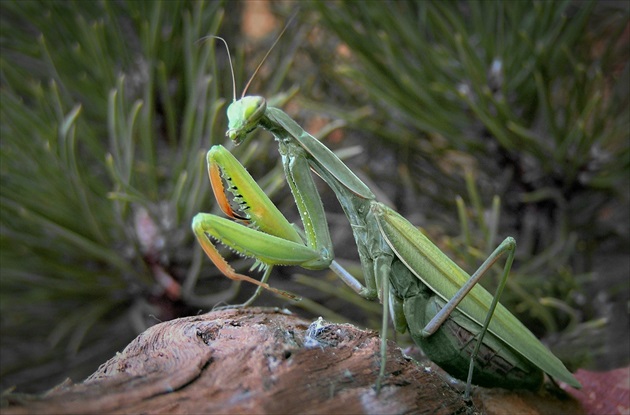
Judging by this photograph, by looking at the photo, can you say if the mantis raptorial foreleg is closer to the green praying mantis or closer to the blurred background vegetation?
the green praying mantis

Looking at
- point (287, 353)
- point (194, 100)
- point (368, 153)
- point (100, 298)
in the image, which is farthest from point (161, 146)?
point (287, 353)

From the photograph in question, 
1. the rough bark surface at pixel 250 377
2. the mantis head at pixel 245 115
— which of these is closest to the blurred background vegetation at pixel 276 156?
the mantis head at pixel 245 115

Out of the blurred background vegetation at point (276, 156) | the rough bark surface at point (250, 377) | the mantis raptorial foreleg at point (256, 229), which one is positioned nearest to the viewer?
the rough bark surface at point (250, 377)

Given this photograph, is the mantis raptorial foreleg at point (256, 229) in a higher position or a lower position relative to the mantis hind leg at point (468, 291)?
lower

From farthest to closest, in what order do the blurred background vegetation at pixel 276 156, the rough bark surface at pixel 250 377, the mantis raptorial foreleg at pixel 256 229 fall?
1. the blurred background vegetation at pixel 276 156
2. the mantis raptorial foreleg at pixel 256 229
3. the rough bark surface at pixel 250 377

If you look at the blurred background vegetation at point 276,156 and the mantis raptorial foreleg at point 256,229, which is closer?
the mantis raptorial foreleg at point 256,229

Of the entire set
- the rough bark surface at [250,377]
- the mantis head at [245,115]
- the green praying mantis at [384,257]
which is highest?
the mantis head at [245,115]

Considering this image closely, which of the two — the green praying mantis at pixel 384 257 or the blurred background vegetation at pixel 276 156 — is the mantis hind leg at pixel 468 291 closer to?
the green praying mantis at pixel 384 257
